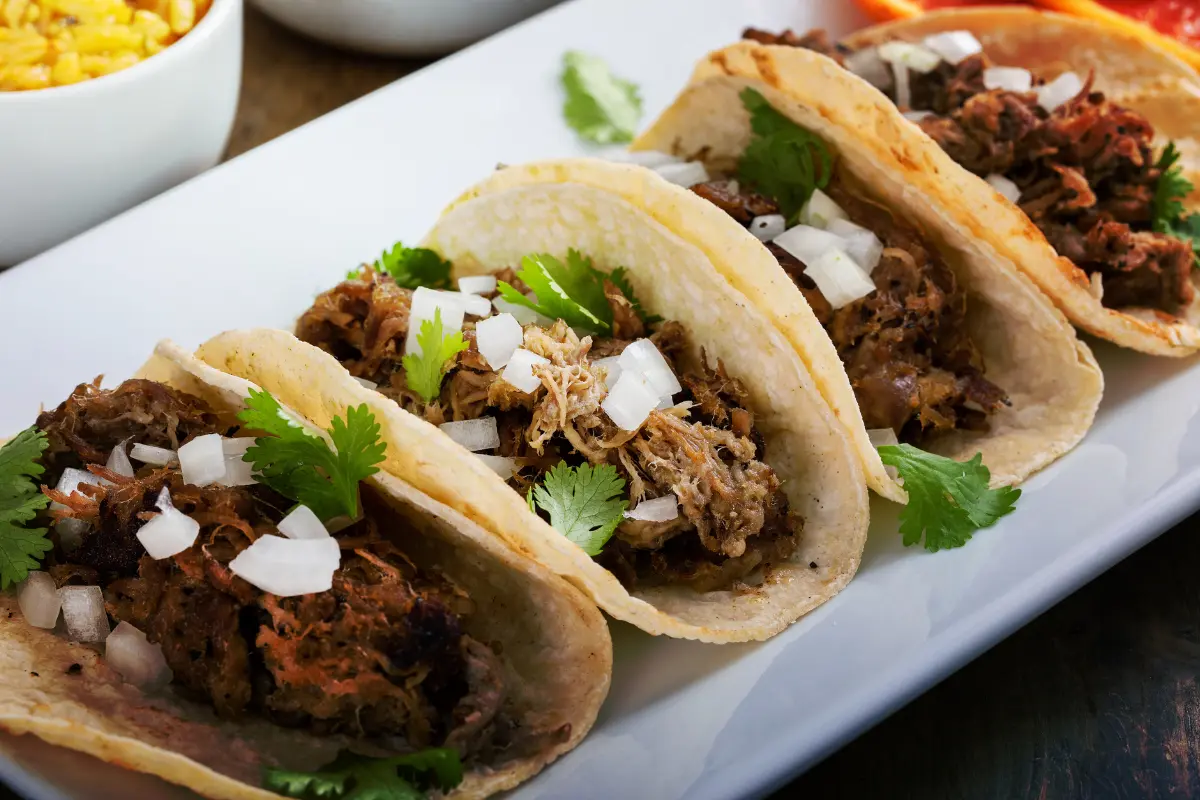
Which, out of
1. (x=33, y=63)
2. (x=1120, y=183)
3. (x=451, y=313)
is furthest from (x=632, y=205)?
(x=33, y=63)

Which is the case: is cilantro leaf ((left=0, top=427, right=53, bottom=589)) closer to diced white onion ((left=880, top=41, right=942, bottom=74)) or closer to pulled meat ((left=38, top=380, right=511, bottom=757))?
pulled meat ((left=38, top=380, right=511, bottom=757))

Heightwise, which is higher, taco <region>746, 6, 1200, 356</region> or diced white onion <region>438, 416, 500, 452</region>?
taco <region>746, 6, 1200, 356</region>

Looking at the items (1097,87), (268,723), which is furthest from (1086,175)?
(268,723)

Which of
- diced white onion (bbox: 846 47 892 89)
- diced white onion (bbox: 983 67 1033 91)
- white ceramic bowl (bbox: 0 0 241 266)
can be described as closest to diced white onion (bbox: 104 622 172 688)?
white ceramic bowl (bbox: 0 0 241 266)

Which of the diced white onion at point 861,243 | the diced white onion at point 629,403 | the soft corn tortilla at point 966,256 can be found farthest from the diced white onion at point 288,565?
the diced white onion at point 861,243

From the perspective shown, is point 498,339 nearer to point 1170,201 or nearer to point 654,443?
point 654,443

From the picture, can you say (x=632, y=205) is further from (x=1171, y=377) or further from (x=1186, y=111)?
(x=1186, y=111)

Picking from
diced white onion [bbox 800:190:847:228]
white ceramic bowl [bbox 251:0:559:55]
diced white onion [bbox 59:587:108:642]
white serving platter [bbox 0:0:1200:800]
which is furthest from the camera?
white ceramic bowl [bbox 251:0:559:55]
